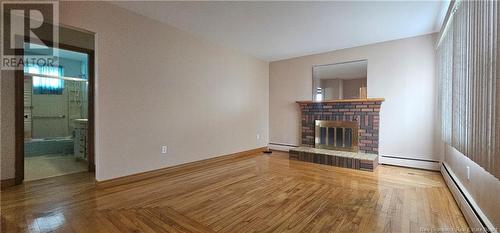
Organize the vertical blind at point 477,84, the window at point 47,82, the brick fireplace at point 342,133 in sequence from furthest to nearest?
1. the window at point 47,82
2. the brick fireplace at point 342,133
3. the vertical blind at point 477,84

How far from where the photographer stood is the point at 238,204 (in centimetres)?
239

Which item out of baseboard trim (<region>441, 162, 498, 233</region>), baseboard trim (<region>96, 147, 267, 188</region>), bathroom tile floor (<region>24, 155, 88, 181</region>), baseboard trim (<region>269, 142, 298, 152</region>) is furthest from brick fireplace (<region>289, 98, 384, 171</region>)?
bathroom tile floor (<region>24, 155, 88, 181</region>)

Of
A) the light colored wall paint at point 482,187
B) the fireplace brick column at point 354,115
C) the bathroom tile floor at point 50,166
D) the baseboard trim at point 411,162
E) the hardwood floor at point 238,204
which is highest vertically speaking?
the fireplace brick column at point 354,115

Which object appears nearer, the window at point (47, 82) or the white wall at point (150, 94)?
the white wall at point (150, 94)

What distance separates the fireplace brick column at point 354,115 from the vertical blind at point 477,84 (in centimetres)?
203

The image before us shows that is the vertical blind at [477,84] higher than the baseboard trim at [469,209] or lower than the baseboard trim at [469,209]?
higher

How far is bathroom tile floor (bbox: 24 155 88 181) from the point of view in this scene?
3.48 m

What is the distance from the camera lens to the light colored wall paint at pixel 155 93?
290 centimetres

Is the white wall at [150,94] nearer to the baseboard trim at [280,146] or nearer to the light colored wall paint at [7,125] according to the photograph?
the light colored wall paint at [7,125]

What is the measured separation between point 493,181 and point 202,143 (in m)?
3.72

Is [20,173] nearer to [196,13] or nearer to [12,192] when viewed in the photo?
[12,192]

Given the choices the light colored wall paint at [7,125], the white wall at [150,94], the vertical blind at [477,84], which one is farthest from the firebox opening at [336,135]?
the light colored wall paint at [7,125]

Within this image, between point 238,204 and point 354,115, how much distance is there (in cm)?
332

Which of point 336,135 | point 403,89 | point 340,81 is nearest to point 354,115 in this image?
point 336,135
